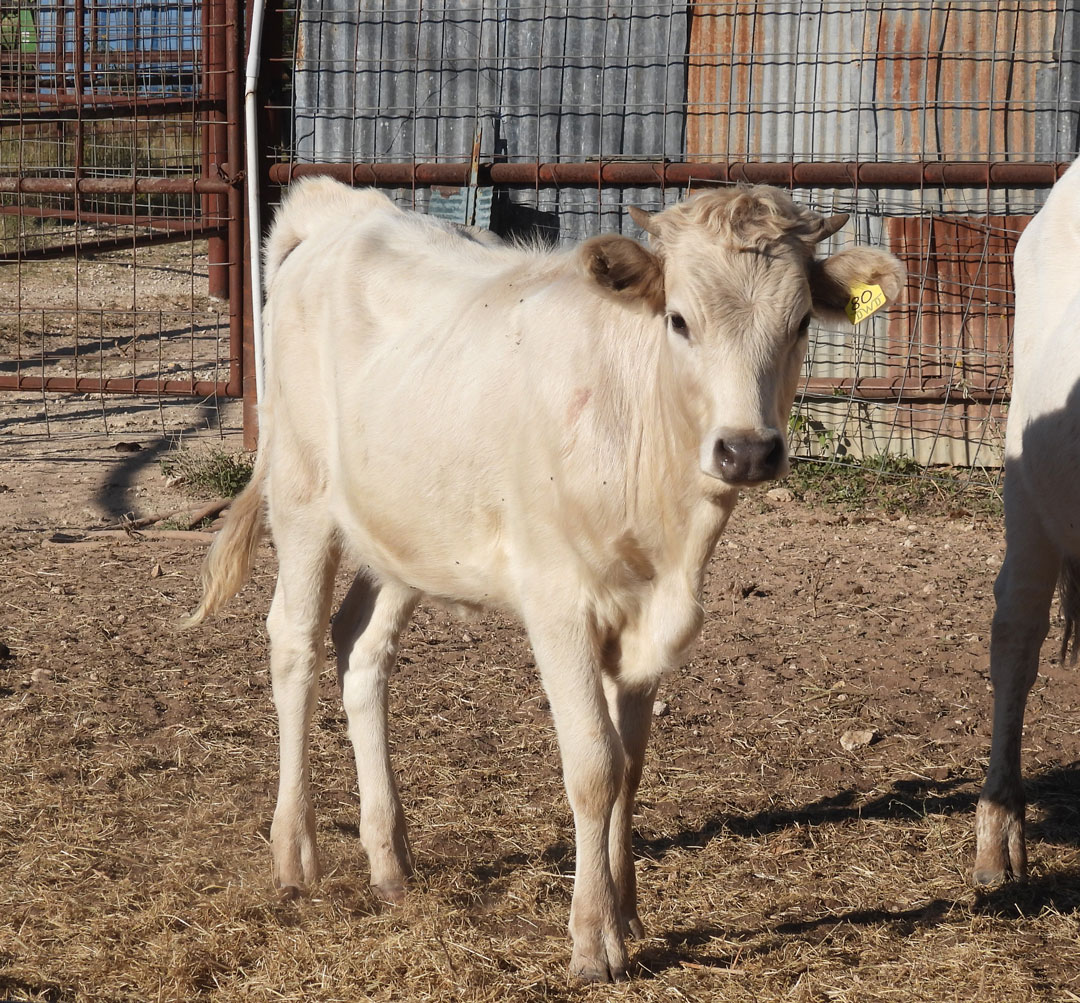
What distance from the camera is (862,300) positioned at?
3.07m

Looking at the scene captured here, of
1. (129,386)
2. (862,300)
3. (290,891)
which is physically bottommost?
(290,891)

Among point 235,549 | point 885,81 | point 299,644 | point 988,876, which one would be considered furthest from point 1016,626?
point 885,81

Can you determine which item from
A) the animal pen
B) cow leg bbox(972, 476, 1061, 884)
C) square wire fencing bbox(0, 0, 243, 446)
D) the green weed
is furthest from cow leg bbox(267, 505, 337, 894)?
square wire fencing bbox(0, 0, 243, 446)

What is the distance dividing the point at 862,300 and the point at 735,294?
1.36 feet

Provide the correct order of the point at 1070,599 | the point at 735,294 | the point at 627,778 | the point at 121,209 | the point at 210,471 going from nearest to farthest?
the point at 735,294 → the point at 627,778 → the point at 1070,599 → the point at 210,471 → the point at 121,209

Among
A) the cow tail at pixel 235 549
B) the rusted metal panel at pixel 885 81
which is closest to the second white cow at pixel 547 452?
the cow tail at pixel 235 549

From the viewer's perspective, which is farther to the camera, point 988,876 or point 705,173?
point 705,173

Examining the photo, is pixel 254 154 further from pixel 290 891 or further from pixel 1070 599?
pixel 1070 599

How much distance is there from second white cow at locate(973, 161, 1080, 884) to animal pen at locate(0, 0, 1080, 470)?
3.44 meters

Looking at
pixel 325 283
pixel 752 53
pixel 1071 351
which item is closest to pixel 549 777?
pixel 325 283

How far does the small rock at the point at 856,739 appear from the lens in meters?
4.65

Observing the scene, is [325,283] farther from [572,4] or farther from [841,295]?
[572,4]

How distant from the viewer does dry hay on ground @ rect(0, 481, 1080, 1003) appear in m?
3.21

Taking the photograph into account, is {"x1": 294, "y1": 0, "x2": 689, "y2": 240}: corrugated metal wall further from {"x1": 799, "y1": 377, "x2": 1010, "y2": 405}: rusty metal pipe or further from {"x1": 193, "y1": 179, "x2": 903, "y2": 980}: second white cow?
{"x1": 193, "y1": 179, "x2": 903, "y2": 980}: second white cow
